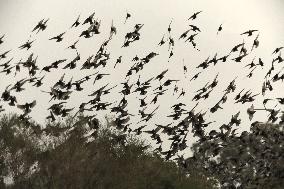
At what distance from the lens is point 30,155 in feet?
128

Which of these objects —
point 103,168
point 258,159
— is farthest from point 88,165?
point 258,159

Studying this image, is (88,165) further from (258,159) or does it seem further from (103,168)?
(258,159)

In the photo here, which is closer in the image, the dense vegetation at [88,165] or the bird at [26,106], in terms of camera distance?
the bird at [26,106]

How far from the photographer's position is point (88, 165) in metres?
34.3

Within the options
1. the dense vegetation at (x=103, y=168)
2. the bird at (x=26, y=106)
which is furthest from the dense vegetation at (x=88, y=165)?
the bird at (x=26, y=106)

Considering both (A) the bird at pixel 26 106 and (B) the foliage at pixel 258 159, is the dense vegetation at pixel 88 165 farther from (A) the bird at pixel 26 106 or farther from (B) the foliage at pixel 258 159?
(A) the bird at pixel 26 106

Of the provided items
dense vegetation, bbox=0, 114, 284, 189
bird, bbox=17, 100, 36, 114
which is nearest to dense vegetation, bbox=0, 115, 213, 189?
dense vegetation, bbox=0, 114, 284, 189

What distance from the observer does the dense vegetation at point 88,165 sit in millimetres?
33625

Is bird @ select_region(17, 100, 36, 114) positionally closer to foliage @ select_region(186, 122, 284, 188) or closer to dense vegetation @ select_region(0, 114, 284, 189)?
foliage @ select_region(186, 122, 284, 188)

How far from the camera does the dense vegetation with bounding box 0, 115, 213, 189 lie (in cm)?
3362

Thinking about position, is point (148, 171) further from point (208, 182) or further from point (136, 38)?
point (136, 38)

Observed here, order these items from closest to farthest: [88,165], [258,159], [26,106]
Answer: [26,106], [258,159], [88,165]

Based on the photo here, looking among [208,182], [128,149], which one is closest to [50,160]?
[128,149]

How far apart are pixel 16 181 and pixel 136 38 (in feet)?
69.7
